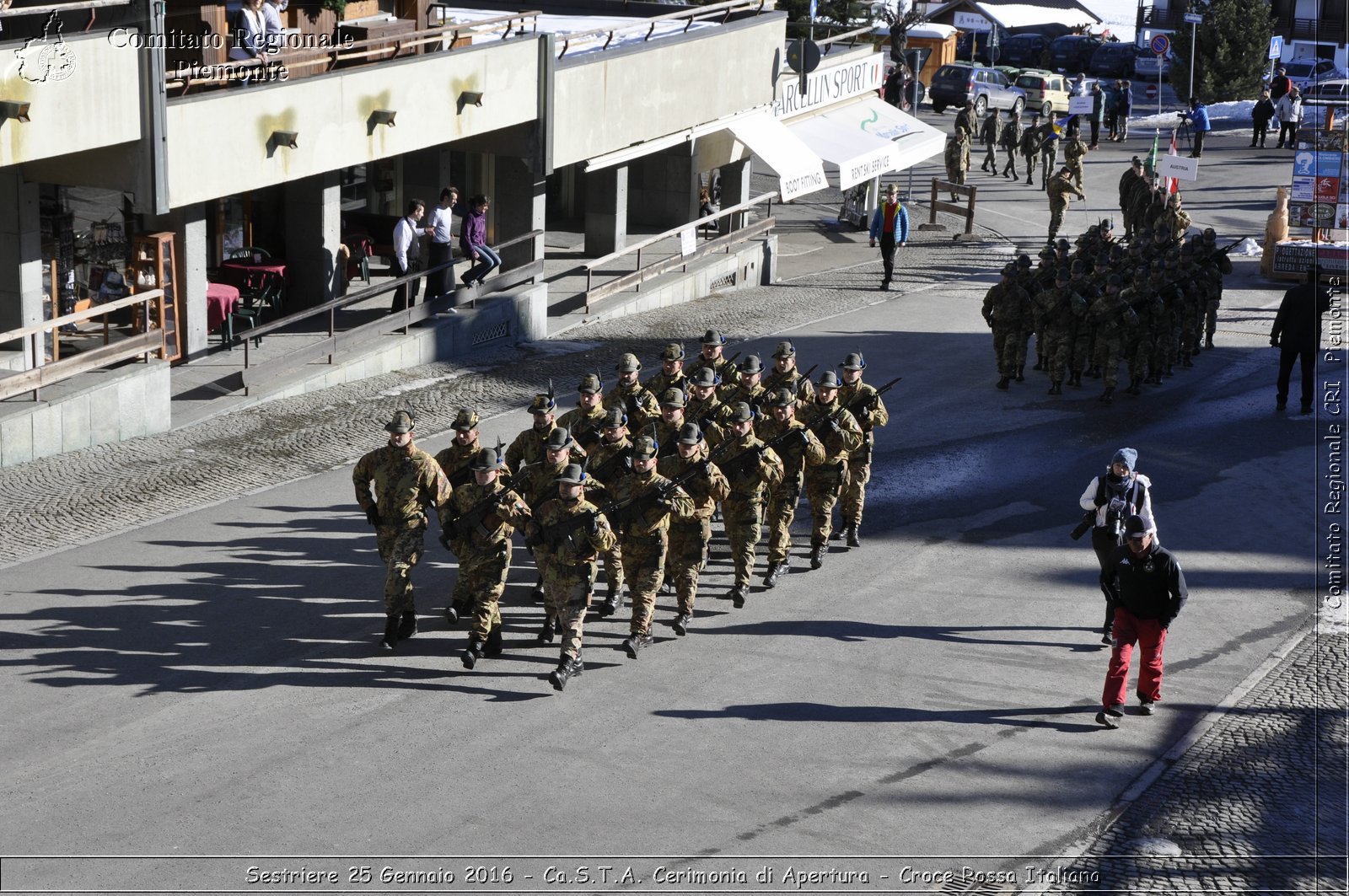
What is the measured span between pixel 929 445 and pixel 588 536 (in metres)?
7.72

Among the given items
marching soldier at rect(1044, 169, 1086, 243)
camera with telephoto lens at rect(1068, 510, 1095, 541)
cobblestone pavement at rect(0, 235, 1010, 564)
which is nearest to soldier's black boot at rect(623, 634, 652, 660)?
camera with telephoto lens at rect(1068, 510, 1095, 541)

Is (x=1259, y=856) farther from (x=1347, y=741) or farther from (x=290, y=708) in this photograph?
(x=290, y=708)

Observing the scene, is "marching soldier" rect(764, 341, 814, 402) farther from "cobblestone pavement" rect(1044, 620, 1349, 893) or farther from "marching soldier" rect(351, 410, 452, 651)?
"cobblestone pavement" rect(1044, 620, 1349, 893)

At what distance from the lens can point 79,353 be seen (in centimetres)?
1762

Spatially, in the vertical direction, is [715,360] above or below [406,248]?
below

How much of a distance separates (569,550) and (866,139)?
20.0 metres

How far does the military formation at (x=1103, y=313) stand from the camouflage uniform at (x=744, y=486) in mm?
7870

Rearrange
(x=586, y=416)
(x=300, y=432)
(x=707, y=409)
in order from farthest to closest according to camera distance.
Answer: (x=300, y=432) < (x=707, y=409) < (x=586, y=416)

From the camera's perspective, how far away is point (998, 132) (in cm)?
4041

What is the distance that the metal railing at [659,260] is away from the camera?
24.0 meters

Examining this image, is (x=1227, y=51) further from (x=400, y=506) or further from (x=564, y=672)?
(x=564, y=672)

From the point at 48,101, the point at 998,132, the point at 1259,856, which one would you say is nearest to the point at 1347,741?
the point at 1259,856

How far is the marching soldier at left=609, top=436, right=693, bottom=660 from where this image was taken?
1218cm

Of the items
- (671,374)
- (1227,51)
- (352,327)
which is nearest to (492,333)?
(352,327)
